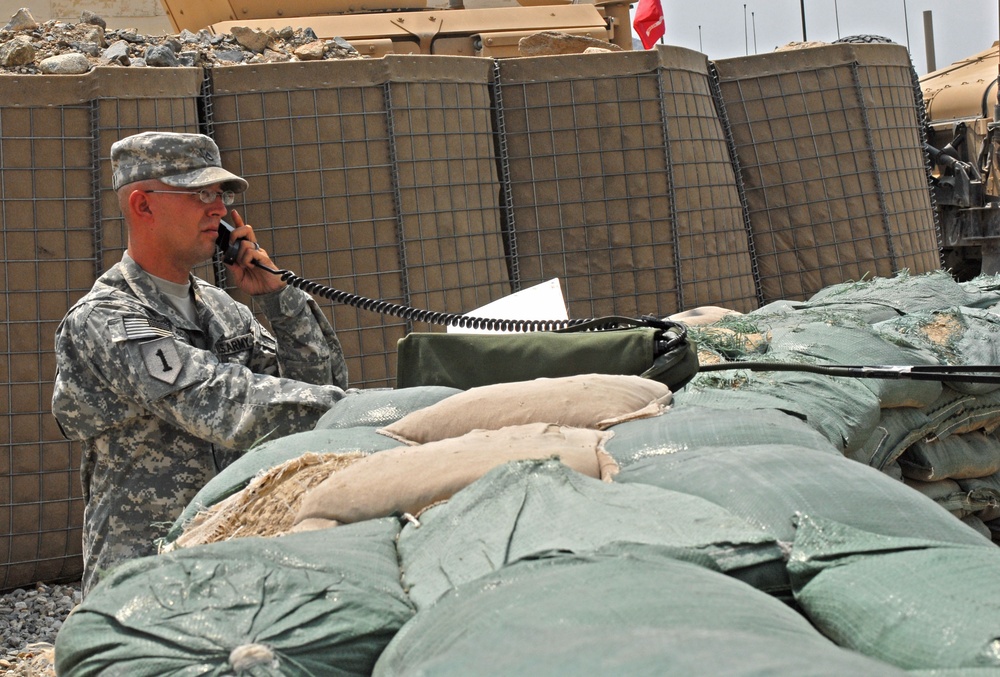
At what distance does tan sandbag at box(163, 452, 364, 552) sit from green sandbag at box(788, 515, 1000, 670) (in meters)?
0.96

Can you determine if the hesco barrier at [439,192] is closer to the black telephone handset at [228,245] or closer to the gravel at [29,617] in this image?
the gravel at [29,617]

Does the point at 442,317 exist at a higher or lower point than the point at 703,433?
higher

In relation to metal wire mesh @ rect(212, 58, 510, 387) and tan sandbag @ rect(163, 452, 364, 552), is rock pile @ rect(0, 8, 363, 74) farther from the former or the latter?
tan sandbag @ rect(163, 452, 364, 552)

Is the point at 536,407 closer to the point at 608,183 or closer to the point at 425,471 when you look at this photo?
the point at 425,471

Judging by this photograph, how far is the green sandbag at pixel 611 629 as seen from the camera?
1.09m

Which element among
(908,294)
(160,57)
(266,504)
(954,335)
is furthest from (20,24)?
(954,335)

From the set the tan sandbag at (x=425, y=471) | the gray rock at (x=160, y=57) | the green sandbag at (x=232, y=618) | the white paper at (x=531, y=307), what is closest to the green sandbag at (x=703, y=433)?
the tan sandbag at (x=425, y=471)

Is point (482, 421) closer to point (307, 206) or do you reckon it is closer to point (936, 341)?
point (936, 341)

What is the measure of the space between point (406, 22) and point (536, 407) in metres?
5.35

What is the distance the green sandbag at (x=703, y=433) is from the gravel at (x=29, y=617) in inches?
106

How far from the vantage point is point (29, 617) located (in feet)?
15.7

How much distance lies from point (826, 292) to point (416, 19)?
3.80 meters

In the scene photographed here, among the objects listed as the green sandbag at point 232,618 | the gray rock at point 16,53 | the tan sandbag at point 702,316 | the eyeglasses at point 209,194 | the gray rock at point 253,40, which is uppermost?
the gray rock at point 253,40

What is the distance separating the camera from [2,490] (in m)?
5.08
